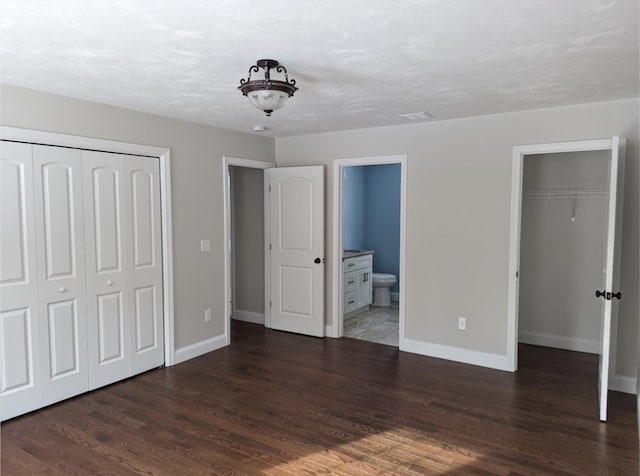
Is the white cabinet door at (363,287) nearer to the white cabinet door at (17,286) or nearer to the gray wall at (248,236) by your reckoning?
the gray wall at (248,236)

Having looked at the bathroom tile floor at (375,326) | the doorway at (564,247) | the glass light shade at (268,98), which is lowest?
the bathroom tile floor at (375,326)

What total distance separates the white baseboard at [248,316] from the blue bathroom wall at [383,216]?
2.35m

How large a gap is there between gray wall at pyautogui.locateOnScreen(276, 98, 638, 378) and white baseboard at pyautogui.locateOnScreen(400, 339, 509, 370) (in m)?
0.05

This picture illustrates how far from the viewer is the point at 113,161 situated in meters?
3.72

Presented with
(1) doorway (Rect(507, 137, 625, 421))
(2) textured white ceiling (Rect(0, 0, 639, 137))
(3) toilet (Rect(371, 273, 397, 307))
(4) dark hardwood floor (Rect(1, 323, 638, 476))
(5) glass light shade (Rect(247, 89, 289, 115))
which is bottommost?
(4) dark hardwood floor (Rect(1, 323, 638, 476))

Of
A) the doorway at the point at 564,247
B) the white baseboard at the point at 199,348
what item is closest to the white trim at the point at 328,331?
the white baseboard at the point at 199,348

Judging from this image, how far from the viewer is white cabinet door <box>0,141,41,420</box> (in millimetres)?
3070

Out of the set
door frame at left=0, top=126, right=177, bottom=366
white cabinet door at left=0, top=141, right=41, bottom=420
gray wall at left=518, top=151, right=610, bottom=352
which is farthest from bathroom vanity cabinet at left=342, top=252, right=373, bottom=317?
white cabinet door at left=0, top=141, right=41, bottom=420

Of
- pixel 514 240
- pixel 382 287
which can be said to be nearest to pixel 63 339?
pixel 514 240

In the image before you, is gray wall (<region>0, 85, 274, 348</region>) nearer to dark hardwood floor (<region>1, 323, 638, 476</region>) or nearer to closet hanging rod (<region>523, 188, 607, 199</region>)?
dark hardwood floor (<region>1, 323, 638, 476</region>)

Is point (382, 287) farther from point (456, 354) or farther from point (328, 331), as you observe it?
point (456, 354)

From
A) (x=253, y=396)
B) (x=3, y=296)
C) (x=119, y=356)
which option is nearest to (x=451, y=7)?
(x=253, y=396)

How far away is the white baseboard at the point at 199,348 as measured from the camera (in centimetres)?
438

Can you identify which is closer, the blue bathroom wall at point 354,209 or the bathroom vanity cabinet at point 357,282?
the bathroom vanity cabinet at point 357,282
